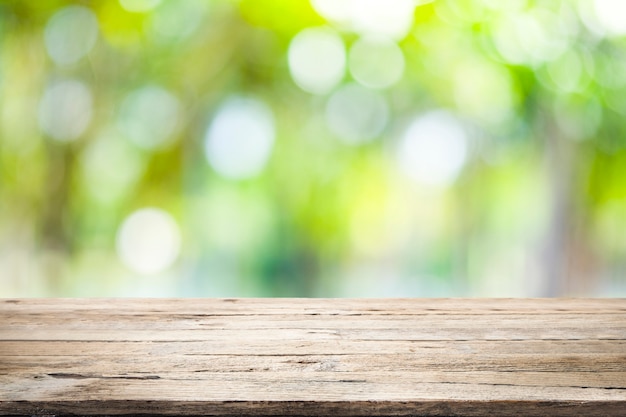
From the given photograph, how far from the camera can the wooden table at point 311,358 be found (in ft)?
2.45

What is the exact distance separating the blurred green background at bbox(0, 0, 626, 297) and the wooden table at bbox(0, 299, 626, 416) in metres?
2.83

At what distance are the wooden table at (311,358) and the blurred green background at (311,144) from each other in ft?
9.28

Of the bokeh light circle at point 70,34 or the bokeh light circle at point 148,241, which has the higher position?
the bokeh light circle at point 70,34

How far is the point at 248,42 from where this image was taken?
4.16m

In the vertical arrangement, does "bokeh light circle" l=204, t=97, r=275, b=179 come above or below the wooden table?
above

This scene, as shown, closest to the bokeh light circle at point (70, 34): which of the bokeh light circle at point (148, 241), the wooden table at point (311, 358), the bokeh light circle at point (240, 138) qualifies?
the bokeh light circle at point (240, 138)

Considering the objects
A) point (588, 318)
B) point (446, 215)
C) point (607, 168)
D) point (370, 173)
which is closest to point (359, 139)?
point (370, 173)

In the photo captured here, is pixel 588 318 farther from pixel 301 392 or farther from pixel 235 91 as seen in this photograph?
pixel 235 91

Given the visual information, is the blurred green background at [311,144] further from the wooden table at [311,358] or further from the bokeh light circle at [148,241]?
the wooden table at [311,358]

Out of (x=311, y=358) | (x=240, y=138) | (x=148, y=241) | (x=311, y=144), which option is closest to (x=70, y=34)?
(x=240, y=138)

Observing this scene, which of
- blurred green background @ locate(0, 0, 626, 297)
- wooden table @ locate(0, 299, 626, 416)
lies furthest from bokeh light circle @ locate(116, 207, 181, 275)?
wooden table @ locate(0, 299, 626, 416)

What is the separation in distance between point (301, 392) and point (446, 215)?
3.60 metres

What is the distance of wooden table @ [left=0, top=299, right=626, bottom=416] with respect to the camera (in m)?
0.75

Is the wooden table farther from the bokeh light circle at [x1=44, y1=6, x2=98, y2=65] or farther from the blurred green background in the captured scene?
the bokeh light circle at [x1=44, y1=6, x2=98, y2=65]
